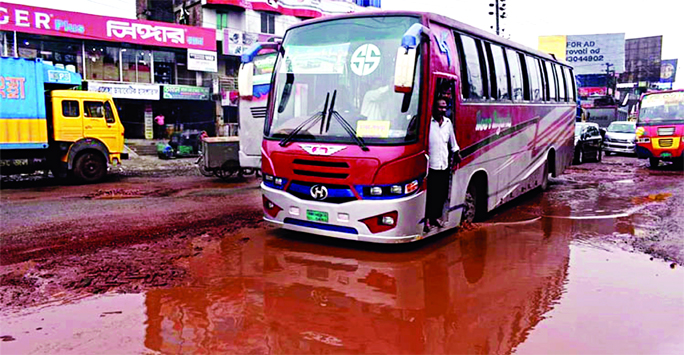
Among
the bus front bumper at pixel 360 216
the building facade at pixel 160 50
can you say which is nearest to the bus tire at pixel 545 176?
the bus front bumper at pixel 360 216

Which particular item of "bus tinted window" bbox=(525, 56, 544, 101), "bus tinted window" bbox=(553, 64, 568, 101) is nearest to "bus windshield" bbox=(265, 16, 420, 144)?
"bus tinted window" bbox=(525, 56, 544, 101)

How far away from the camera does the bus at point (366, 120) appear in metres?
5.84

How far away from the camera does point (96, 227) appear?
314 inches

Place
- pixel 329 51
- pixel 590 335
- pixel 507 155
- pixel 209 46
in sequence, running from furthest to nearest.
Answer: 1. pixel 209 46
2. pixel 507 155
3. pixel 329 51
4. pixel 590 335

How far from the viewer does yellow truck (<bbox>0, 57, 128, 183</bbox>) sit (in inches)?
506

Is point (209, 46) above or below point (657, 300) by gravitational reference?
above

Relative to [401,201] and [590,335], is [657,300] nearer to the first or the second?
[590,335]

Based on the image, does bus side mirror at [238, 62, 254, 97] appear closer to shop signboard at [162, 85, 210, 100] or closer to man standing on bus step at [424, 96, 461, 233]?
man standing on bus step at [424, 96, 461, 233]

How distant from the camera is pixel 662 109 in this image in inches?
650

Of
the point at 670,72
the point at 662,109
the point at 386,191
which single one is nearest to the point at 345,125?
the point at 386,191

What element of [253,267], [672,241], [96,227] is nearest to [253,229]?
[253,267]

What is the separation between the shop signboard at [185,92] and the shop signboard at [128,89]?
2.05ft

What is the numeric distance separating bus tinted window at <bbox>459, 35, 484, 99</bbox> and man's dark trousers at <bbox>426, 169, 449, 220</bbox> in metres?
1.29

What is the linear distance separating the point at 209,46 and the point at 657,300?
33.6m
